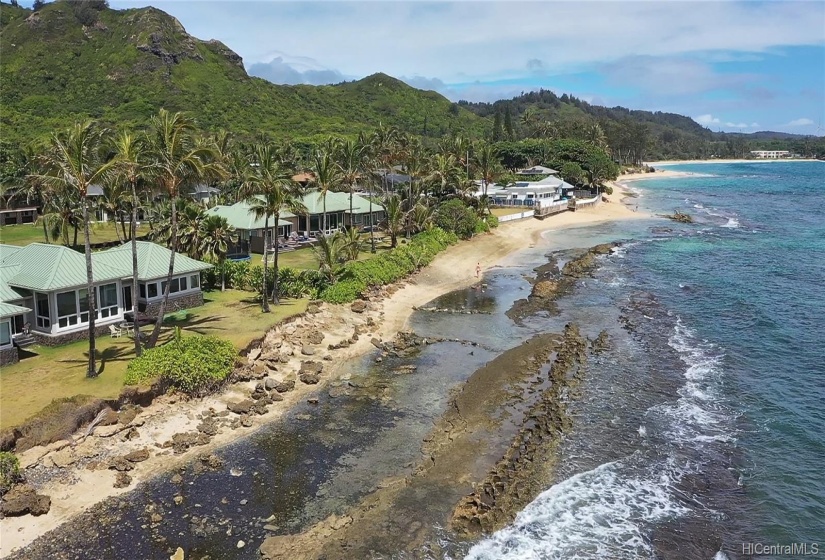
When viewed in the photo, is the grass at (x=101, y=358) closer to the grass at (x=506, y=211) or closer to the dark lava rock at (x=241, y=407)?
the dark lava rock at (x=241, y=407)

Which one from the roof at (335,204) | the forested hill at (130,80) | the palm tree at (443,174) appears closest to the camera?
the roof at (335,204)

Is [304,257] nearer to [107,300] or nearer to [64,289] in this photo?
[107,300]

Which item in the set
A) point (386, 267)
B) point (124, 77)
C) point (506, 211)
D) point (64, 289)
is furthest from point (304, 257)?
point (124, 77)

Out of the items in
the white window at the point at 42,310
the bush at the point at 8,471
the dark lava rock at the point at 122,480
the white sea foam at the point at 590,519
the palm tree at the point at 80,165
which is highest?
the palm tree at the point at 80,165

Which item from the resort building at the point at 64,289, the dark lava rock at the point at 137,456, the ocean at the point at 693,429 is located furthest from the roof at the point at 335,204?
the dark lava rock at the point at 137,456

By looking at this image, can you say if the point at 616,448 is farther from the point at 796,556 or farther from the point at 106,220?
the point at 106,220
